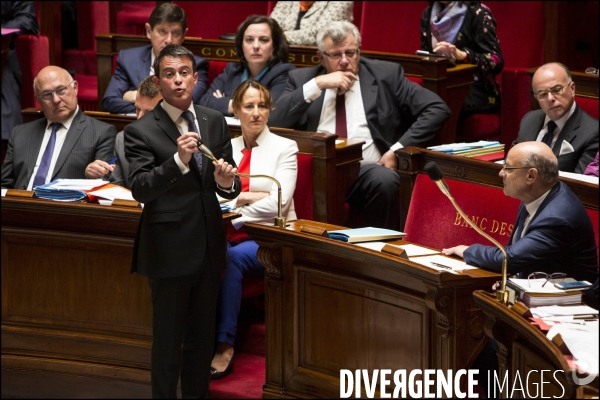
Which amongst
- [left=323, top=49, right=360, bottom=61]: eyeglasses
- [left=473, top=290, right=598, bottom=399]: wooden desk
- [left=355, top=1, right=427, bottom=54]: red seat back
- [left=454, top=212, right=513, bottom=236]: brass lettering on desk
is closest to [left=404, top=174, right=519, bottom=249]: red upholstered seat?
[left=454, top=212, right=513, bottom=236]: brass lettering on desk

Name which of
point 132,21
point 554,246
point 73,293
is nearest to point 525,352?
point 554,246

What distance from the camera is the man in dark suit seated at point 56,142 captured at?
362 cm

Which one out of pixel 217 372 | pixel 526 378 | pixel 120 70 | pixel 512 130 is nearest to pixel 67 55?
pixel 120 70

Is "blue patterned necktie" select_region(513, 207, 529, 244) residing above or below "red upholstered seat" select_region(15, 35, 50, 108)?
below

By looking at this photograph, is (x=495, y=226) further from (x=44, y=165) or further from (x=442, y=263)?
(x=44, y=165)

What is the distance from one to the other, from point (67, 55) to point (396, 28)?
2.16 meters

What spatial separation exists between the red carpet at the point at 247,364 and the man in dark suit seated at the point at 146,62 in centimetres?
115

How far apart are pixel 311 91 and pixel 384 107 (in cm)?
34

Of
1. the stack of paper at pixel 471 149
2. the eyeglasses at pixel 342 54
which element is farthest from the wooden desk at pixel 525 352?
the eyeglasses at pixel 342 54

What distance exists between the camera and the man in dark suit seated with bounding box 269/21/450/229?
3.87 meters

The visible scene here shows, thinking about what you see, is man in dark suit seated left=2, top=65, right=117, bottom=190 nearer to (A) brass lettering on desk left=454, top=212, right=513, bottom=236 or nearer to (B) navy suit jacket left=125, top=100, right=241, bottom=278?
(B) navy suit jacket left=125, top=100, right=241, bottom=278

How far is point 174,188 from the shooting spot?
103 inches

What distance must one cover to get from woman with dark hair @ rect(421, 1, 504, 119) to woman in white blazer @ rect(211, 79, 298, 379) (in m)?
1.15

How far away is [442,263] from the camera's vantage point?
257 cm
